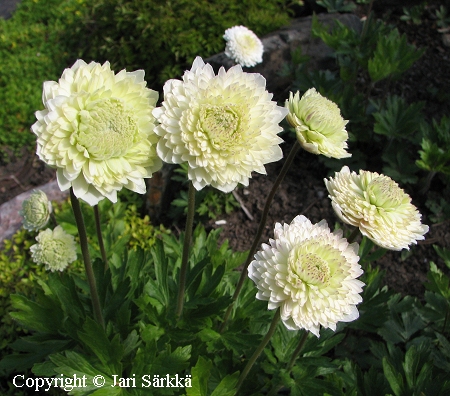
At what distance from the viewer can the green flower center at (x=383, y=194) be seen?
1508 millimetres

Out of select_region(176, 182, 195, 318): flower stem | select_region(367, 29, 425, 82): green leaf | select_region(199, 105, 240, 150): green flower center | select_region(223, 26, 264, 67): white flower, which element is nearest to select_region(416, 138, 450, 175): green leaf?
select_region(367, 29, 425, 82): green leaf

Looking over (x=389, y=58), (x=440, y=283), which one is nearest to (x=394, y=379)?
(x=440, y=283)

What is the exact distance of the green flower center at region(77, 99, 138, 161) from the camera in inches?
47.6

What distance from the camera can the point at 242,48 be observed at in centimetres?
306

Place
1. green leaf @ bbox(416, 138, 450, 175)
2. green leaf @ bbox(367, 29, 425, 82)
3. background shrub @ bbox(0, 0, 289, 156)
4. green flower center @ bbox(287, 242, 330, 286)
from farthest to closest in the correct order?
background shrub @ bbox(0, 0, 289, 156)
green leaf @ bbox(367, 29, 425, 82)
green leaf @ bbox(416, 138, 450, 175)
green flower center @ bbox(287, 242, 330, 286)

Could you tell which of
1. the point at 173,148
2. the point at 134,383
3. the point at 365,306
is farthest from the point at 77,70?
the point at 365,306

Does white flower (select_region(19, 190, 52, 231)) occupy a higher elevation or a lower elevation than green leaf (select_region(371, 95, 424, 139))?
higher

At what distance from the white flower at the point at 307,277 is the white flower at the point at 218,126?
0.89 ft

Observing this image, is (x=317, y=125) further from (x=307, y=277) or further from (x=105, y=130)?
(x=105, y=130)

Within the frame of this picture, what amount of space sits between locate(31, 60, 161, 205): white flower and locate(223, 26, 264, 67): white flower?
6.22 ft

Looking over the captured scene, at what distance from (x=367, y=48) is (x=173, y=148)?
2.63 meters

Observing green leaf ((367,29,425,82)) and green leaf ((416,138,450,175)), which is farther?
green leaf ((367,29,425,82))

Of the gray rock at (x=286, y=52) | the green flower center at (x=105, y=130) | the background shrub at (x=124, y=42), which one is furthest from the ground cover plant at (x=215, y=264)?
the background shrub at (x=124, y=42)

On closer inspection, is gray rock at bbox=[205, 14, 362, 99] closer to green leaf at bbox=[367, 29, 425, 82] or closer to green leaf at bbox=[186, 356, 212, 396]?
green leaf at bbox=[367, 29, 425, 82]
